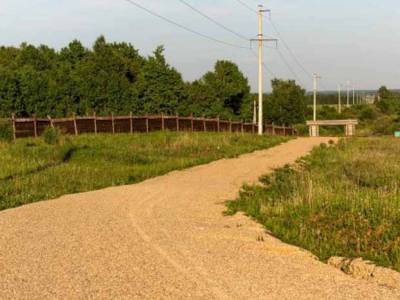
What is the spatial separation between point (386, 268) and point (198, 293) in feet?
7.12

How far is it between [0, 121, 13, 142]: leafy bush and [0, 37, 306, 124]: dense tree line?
1727 cm

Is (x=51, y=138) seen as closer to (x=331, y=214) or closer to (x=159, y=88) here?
(x=331, y=214)

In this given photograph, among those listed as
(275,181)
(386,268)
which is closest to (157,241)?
(386,268)

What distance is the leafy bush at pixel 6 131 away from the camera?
1126 inches

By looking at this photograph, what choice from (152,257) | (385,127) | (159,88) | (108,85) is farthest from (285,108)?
(152,257)

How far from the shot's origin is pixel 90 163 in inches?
722

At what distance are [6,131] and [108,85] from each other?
24.8 m

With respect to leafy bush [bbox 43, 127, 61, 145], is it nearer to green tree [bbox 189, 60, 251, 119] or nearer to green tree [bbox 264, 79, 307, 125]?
green tree [bbox 189, 60, 251, 119]

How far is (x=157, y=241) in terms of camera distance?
7.47 metres

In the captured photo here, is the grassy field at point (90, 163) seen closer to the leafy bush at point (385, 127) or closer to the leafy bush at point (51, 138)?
the leafy bush at point (51, 138)

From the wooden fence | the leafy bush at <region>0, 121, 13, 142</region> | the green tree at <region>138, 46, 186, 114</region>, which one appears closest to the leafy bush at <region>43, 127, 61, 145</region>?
the leafy bush at <region>0, 121, 13, 142</region>

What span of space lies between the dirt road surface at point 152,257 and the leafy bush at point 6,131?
1896 cm

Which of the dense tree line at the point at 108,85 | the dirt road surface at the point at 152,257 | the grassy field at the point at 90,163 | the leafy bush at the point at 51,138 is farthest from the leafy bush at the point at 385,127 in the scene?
the dirt road surface at the point at 152,257

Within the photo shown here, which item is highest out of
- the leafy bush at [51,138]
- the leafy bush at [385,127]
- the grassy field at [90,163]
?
the leafy bush at [51,138]
